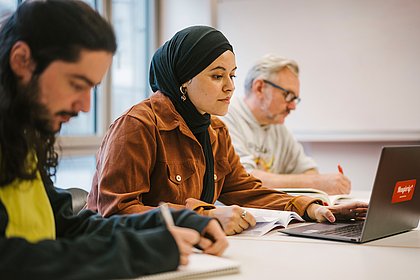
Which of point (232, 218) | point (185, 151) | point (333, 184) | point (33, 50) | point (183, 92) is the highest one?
point (33, 50)

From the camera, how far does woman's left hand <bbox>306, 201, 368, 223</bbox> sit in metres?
1.72

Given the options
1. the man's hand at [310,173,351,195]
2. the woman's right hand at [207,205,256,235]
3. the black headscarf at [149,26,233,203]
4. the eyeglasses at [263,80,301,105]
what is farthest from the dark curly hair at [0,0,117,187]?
the eyeglasses at [263,80,301,105]

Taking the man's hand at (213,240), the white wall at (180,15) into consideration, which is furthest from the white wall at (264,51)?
the man's hand at (213,240)

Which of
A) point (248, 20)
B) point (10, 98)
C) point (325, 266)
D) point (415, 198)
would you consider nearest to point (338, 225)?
point (415, 198)

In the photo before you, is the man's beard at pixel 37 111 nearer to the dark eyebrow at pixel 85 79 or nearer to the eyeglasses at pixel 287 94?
the dark eyebrow at pixel 85 79

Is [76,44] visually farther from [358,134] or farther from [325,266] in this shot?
[358,134]

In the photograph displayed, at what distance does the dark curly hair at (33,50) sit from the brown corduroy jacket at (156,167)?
47cm

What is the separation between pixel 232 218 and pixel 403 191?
1.48 ft

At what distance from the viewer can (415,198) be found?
63.4 inches

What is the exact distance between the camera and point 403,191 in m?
1.52

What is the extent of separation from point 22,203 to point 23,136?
12 cm

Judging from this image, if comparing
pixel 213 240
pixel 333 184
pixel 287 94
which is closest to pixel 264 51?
pixel 287 94

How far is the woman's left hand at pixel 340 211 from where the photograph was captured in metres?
1.72

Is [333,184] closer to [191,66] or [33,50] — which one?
[191,66]
